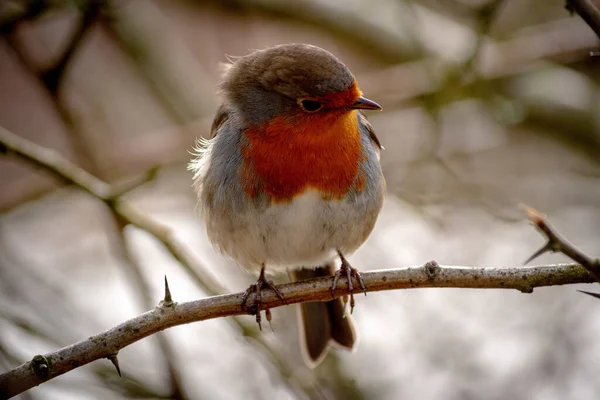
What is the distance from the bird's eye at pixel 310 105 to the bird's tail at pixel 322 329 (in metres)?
1.33

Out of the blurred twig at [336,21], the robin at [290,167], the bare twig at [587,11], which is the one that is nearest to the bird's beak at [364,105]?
the robin at [290,167]

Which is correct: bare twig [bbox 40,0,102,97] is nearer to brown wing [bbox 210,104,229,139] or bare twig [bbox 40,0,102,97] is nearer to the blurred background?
the blurred background

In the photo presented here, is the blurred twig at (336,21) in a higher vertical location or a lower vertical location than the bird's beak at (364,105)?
higher

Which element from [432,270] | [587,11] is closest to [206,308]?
[432,270]

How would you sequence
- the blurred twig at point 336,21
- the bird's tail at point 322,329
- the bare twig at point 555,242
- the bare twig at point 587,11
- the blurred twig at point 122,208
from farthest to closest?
the blurred twig at point 336,21, the bird's tail at point 322,329, the blurred twig at point 122,208, the bare twig at point 587,11, the bare twig at point 555,242

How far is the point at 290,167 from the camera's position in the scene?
3852 mm

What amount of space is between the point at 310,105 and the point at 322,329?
148 cm

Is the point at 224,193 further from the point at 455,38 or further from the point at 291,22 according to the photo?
the point at 455,38

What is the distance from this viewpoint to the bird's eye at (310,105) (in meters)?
3.83

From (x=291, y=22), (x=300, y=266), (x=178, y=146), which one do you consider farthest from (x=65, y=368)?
(x=291, y=22)

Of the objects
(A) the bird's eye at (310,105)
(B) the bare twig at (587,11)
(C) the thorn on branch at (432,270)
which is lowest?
(C) the thorn on branch at (432,270)

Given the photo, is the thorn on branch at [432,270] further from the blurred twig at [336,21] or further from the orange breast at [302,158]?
the blurred twig at [336,21]

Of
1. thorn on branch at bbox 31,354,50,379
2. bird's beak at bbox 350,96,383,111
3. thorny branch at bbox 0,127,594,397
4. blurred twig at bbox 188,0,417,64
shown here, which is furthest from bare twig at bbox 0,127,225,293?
blurred twig at bbox 188,0,417,64

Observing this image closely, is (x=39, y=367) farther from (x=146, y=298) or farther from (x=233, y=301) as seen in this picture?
(x=146, y=298)
